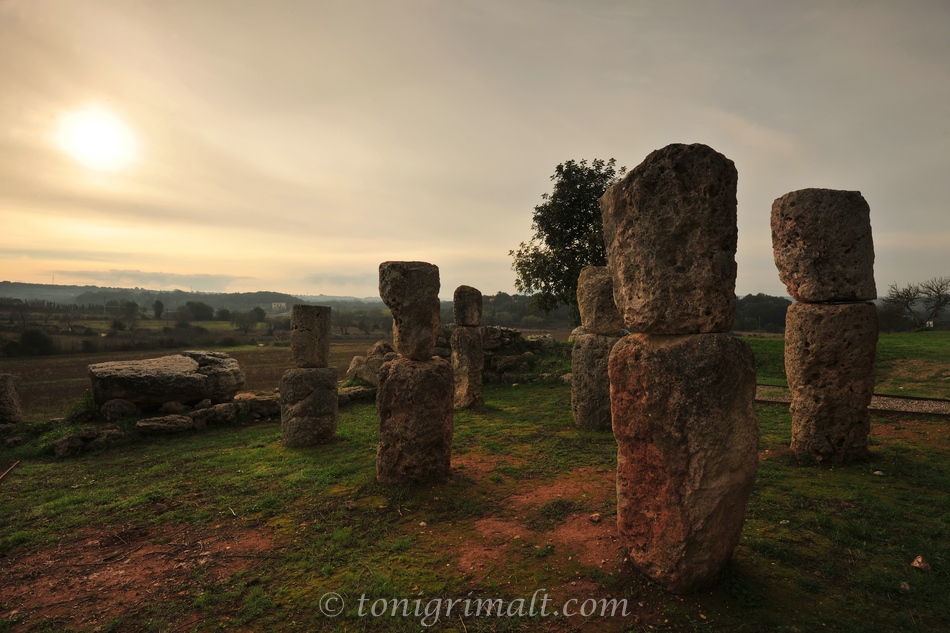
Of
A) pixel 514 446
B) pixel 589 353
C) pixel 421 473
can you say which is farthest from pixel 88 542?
pixel 589 353

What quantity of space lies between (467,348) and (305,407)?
5309mm

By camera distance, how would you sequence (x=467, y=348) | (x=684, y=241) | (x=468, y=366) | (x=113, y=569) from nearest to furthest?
(x=684, y=241)
(x=113, y=569)
(x=468, y=366)
(x=467, y=348)

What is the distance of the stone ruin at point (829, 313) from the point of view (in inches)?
257

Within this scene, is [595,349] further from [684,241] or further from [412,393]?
[684,241]

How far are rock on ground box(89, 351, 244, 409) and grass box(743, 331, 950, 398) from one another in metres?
15.5

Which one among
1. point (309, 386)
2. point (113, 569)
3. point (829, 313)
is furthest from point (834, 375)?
point (113, 569)

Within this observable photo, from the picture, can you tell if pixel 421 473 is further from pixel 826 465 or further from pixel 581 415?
pixel 826 465

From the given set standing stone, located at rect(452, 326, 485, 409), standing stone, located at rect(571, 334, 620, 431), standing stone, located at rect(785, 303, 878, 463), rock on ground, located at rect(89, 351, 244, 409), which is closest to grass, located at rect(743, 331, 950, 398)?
standing stone, located at rect(785, 303, 878, 463)

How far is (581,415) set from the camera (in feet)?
31.9

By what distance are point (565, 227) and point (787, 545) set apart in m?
18.7

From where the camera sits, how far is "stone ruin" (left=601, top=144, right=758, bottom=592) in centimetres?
360

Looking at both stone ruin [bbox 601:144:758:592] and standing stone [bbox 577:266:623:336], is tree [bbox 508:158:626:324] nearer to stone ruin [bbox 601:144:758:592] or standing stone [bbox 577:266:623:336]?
standing stone [bbox 577:266:623:336]

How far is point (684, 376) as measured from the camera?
3.60 m

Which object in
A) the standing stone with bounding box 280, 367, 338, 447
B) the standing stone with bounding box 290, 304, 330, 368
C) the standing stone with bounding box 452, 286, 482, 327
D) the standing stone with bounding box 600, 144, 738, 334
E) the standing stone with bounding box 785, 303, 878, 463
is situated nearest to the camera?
the standing stone with bounding box 600, 144, 738, 334
